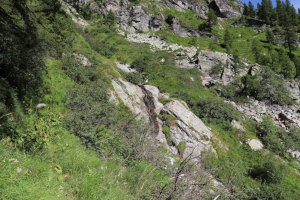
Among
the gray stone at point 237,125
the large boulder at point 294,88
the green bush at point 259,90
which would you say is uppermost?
the large boulder at point 294,88

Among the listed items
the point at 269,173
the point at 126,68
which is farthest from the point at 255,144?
the point at 126,68

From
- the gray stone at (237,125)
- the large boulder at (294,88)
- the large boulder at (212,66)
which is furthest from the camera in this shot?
the large boulder at (212,66)

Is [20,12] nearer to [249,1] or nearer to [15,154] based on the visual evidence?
[15,154]

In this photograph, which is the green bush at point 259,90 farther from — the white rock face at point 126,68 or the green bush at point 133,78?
the white rock face at point 126,68

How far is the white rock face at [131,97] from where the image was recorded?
10781 millimetres

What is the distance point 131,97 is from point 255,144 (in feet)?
35.0

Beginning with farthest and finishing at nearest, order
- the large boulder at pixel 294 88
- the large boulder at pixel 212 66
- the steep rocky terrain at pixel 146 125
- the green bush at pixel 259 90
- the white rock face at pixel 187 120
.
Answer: the large boulder at pixel 212 66 → the large boulder at pixel 294 88 → the green bush at pixel 259 90 → the white rock face at pixel 187 120 → the steep rocky terrain at pixel 146 125

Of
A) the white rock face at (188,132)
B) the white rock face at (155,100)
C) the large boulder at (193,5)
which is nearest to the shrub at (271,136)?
the white rock face at (188,132)

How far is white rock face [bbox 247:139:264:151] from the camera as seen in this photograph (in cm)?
1193

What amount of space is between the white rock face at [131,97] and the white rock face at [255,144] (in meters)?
8.72

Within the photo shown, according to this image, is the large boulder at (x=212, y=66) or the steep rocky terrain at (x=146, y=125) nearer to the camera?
the steep rocky terrain at (x=146, y=125)

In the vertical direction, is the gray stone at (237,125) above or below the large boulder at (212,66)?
below

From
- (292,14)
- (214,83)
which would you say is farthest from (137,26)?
(292,14)

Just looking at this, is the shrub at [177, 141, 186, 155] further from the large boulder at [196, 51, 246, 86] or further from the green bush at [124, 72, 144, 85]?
the large boulder at [196, 51, 246, 86]
